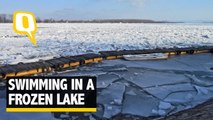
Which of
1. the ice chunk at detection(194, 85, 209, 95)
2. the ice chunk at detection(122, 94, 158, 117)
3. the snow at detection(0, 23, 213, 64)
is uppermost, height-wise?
the ice chunk at detection(194, 85, 209, 95)

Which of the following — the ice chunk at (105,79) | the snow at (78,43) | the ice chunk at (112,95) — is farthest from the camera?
the snow at (78,43)

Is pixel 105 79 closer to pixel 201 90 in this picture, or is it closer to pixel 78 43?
pixel 201 90

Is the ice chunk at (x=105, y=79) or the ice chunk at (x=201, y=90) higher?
the ice chunk at (x=105, y=79)

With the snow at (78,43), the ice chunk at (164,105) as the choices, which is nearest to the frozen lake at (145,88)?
the ice chunk at (164,105)

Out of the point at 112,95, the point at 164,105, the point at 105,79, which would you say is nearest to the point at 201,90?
the point at 164,105

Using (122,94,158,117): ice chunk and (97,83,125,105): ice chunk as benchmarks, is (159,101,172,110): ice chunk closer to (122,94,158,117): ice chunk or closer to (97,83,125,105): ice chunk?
(122,94,158,117): ice chunk

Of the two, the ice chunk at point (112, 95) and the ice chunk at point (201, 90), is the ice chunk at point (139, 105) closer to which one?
the ice chunk at point (112, 95)

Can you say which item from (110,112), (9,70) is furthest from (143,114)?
(9,70)

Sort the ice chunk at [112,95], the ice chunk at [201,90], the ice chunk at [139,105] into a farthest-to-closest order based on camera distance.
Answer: the ice chunk at [201,90], the ice chunk at [112,95], the ice chunk at [139,105]

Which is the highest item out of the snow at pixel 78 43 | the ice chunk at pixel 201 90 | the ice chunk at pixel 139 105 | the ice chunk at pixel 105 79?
the ice chunk at pixel 105 79

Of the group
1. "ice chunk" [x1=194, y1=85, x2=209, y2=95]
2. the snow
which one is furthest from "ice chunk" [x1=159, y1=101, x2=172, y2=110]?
the snow

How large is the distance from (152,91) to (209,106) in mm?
1329

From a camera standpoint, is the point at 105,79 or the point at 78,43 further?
the point at 78,43

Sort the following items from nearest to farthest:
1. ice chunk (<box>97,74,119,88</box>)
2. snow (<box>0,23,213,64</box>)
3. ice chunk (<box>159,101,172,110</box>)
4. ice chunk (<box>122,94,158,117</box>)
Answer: ice chunk (<box>122,94,158,117</box>) → ice chunk (<box>159,101,172,110</box>) → ice chunk (<box>97,74,119,88</box>) → snow (<box>0,23,213,64</box>)
